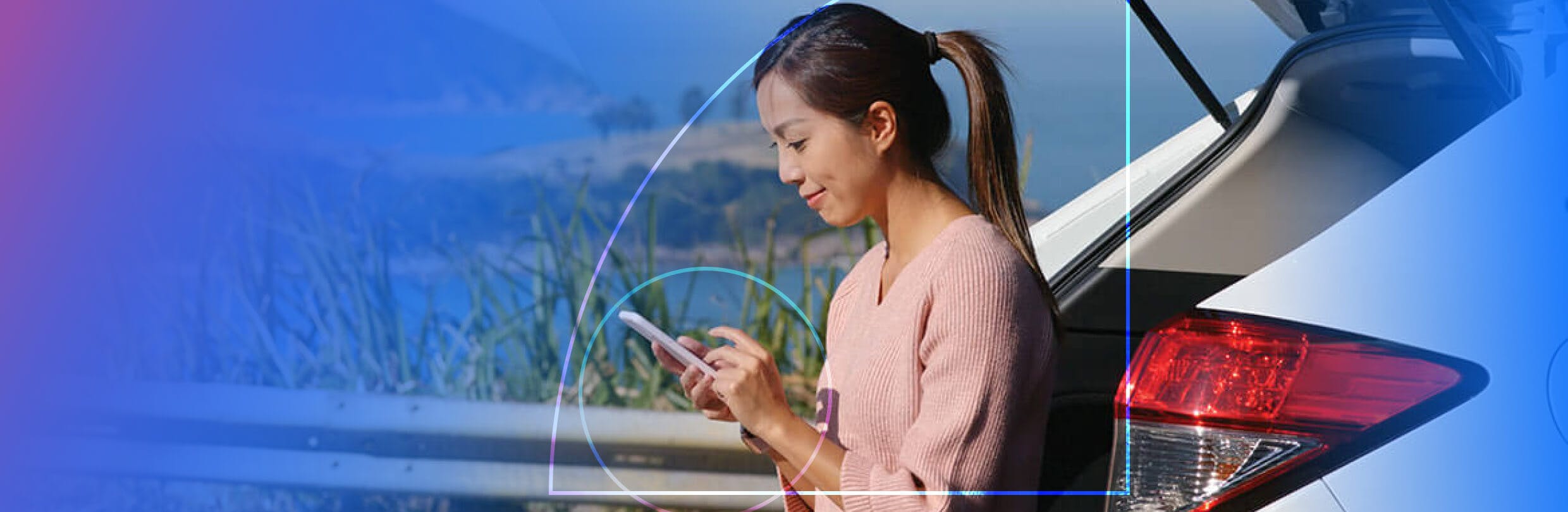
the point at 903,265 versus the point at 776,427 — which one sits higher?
the point at 903,265

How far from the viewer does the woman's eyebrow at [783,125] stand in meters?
1.56

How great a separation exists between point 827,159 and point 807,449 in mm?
295

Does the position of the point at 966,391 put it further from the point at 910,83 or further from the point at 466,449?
the point at 466,449

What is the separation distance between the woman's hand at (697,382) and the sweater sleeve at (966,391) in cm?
17

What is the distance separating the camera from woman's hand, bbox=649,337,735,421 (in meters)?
1.51

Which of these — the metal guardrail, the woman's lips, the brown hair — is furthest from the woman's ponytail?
the metal guardrail

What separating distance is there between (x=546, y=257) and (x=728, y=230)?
0.55m

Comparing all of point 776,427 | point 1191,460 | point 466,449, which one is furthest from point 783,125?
point 466,449

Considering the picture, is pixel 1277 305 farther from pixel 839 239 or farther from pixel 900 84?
pixel 839 239

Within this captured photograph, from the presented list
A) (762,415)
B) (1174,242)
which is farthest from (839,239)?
(762,415)

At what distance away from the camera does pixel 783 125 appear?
1570 mm

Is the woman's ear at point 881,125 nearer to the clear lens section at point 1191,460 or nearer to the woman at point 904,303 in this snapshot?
the woman at point 904,303

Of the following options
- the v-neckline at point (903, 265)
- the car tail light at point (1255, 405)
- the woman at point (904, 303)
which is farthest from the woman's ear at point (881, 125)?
the car tail light at point (1255, 405)

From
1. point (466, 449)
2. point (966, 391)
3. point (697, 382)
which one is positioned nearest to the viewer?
point (966, 391)
